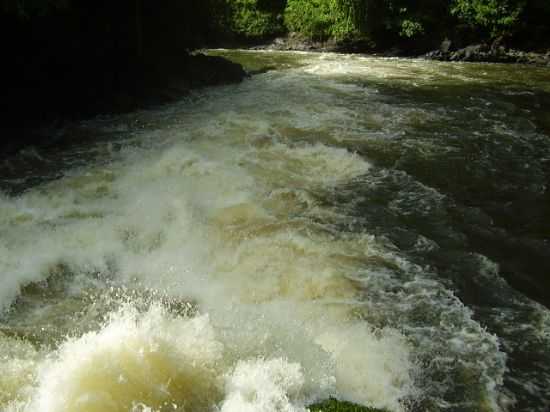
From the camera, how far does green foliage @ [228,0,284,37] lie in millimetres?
33938

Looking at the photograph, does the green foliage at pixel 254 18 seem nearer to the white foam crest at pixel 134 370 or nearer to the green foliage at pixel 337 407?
the white foam crest at pixel 134 370

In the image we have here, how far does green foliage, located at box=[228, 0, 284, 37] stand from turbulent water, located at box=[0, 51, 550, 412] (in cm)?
2356

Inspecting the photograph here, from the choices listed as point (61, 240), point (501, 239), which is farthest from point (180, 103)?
Result: point (501, 239)

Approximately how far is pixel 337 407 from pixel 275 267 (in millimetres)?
2356

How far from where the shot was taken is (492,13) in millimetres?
23969

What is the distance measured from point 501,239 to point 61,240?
20.7 ft

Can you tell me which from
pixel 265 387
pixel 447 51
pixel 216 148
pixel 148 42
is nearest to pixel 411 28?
pixel 447 51

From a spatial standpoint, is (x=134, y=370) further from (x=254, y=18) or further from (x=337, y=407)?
(x=254, y=18)

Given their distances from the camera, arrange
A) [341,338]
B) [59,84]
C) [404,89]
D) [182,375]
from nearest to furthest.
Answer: [182,375] < [341,338] < [59,84] < [404,89]

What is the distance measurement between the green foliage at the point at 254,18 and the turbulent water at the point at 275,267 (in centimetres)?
2356

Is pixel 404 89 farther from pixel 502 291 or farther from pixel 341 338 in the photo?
pixel 341 338

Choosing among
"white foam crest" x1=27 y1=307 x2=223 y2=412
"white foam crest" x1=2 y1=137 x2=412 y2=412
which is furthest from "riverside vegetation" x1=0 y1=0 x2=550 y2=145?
"white foam crest" x1=27 y1=307 x2=223 y2=412

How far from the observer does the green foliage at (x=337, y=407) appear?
424 cm

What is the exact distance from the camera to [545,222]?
7906 millimetres
